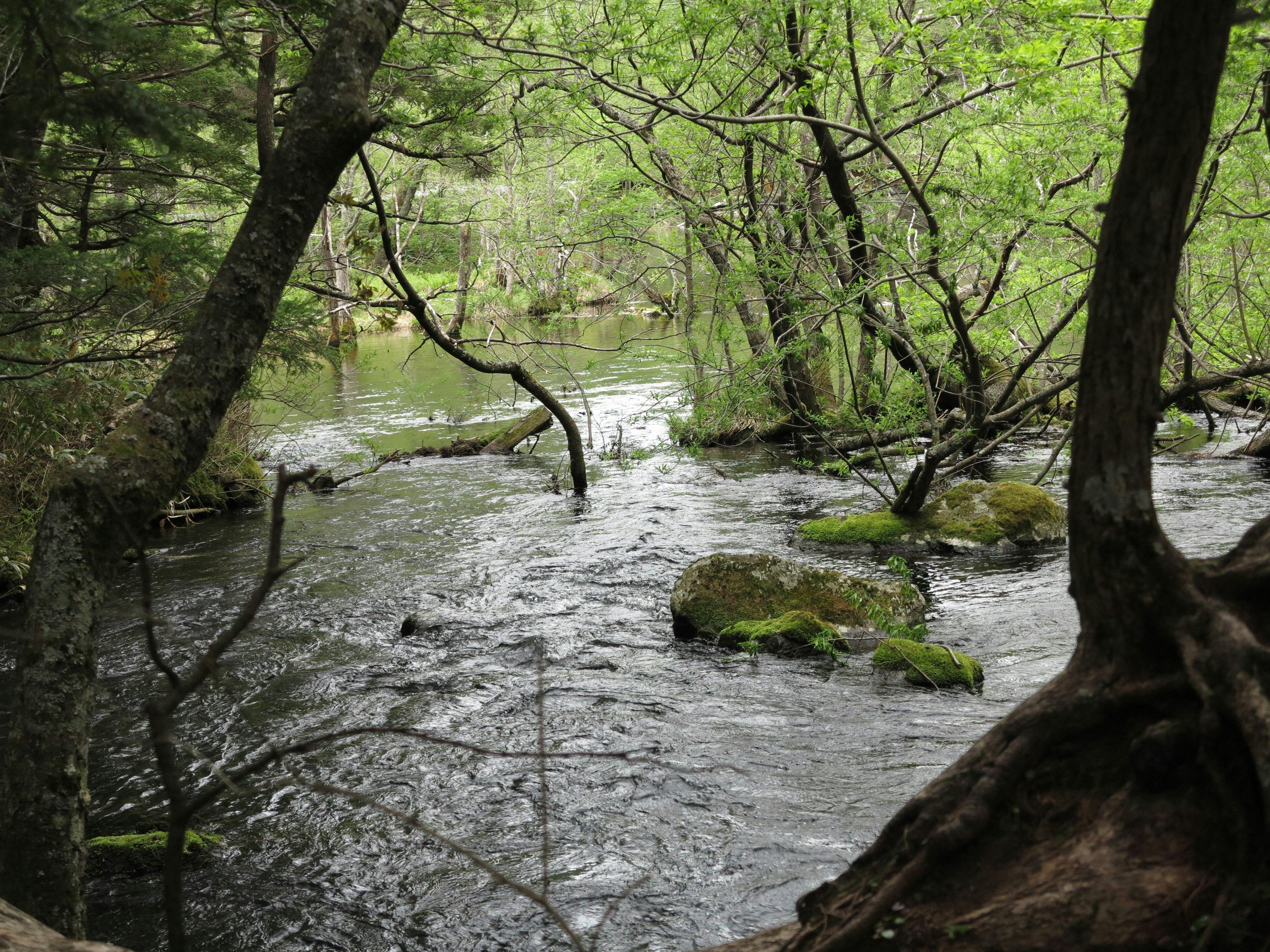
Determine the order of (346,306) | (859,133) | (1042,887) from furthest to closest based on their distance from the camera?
(346,306), (859,133), (1042,887)

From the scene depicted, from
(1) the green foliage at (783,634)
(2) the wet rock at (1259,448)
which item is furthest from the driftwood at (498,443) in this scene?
(2) the wet rock at (1259,448)

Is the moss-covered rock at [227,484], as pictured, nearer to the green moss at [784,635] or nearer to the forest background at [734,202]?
the forest background at [734,202]

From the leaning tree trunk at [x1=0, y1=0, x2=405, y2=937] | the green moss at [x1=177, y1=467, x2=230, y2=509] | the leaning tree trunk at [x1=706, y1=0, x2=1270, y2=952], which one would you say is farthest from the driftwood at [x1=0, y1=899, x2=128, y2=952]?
the green moss at [x1=177, y1=467, x2=230, y2=509]

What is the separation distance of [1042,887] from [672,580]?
24.3 feet

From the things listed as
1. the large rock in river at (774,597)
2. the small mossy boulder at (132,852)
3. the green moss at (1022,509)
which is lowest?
the small mossy boulder at (132,852)

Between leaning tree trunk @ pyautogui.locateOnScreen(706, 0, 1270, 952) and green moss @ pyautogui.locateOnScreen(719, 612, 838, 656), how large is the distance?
490 centimetres

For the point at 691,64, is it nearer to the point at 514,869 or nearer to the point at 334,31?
the point at 334,31

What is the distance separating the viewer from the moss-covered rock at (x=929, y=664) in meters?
6.76

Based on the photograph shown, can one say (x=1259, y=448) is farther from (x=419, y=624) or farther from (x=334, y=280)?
(x=334, y=280)

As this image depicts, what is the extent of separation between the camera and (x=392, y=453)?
1617cm

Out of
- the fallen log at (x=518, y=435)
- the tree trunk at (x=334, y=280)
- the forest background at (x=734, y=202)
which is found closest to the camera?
the forest background at (x=734, y=202)

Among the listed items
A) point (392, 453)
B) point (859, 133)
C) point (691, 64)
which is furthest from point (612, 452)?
point (859, 133)

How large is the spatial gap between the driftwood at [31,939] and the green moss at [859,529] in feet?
29.2

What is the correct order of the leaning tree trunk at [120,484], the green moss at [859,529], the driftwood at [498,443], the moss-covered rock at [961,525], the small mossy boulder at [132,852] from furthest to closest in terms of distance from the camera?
the driftwood at [498,443]
the green moss at [859,529]
the moss-covered rock at [961,525]
the small mossy boulder at [132,852]
the leaning tree trunk at [120,484]
